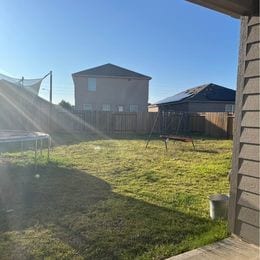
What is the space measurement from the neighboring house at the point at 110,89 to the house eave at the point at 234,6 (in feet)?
74.1

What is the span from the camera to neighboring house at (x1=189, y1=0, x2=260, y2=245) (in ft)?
8.72

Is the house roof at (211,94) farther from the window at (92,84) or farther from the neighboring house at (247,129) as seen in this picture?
the neighboring house at (247,129)

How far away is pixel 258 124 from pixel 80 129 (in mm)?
16332

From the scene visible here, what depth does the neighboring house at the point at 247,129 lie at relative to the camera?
2.66 metres

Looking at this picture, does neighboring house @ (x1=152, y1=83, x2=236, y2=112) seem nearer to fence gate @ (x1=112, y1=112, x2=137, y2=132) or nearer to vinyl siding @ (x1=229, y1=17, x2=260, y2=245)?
fence gate @ (x1=112, y1=112, x2=137, y2=132)

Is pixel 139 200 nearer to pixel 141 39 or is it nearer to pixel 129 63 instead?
pixel 141 39

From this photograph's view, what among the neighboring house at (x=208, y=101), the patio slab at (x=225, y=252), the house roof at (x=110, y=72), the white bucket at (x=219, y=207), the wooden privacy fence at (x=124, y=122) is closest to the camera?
the patio slab at (x=225, y=252)

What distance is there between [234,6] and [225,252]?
6.57 feet

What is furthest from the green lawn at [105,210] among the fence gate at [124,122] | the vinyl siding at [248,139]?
the fence gate at [124,122]

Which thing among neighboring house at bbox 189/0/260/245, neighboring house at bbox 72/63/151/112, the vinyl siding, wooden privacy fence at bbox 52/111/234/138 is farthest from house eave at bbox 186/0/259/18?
neighboring house at bbox 72/63/151/112

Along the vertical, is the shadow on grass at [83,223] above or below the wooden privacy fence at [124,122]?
below

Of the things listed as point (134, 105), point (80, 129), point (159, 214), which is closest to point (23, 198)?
point (159, 214)

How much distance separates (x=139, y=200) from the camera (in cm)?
435

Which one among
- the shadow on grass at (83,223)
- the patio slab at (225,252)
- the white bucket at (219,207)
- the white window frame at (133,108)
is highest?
the white window frame at (133,108)
